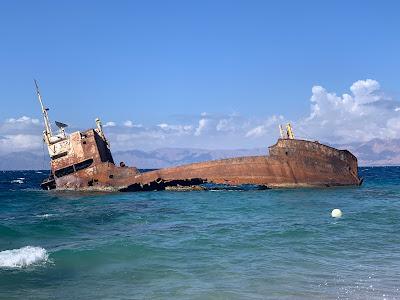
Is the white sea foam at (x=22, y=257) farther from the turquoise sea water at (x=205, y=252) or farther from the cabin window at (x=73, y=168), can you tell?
the cabin window at (x=73, y=168)

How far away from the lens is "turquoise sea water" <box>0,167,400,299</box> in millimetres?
7797

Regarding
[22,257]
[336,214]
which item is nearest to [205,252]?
[22,257]

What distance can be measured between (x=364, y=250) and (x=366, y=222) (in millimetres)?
4596

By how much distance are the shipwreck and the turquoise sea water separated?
4749 millimetres

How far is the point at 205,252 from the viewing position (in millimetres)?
10648

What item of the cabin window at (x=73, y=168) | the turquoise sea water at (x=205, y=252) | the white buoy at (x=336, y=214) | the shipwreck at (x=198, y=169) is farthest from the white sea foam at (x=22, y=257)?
the cabin window at (x=73, y=168)

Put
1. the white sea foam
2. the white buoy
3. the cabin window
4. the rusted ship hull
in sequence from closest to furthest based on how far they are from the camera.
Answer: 1. the white sea foam
2. the white buoy
3. the rusted ship hull
4. the cabin window

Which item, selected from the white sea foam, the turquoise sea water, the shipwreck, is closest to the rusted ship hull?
the shipwreck

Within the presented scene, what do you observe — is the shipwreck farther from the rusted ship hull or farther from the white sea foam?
the white sea foam

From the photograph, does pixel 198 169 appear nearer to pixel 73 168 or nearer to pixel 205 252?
pixel 73 168

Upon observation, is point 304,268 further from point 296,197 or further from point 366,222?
point 296,197

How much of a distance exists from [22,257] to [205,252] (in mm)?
3939

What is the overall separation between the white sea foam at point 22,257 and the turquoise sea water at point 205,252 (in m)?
0.02

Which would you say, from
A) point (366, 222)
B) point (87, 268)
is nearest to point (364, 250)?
point (366, 222)
